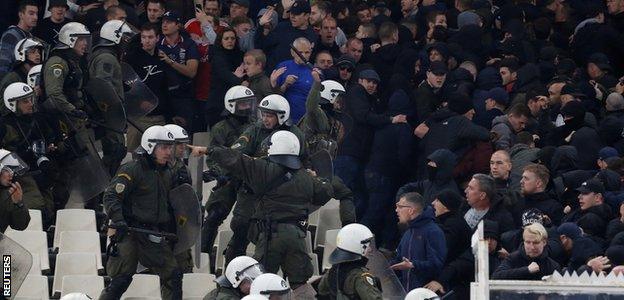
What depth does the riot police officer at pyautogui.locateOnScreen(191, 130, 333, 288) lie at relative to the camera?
811 inches

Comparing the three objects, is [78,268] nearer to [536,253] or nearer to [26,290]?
[26,290]

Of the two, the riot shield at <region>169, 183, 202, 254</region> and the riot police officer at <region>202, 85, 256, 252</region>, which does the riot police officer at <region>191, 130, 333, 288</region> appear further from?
the riot police officer at <region>202, 85, 256, 252</region>

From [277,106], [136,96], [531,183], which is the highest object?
[136,96]

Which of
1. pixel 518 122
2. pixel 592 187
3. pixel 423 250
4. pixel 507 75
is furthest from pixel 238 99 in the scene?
pixel 592 187

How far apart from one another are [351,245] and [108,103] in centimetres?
521

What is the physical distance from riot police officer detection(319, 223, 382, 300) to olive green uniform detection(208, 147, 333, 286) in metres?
1.42

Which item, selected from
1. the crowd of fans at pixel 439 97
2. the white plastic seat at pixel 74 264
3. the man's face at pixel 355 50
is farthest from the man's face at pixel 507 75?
the white plastic seat at pixel 74 264

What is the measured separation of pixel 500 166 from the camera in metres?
21.0

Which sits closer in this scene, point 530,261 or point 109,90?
point 530,261

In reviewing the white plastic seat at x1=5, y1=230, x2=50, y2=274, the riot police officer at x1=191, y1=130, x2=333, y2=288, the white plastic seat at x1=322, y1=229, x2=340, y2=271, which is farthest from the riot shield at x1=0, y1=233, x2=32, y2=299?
the white plastic seat at x1=322, y1=229, x2=340, y2=271

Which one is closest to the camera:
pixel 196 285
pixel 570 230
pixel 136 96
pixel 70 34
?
Answer: pixel 570 230

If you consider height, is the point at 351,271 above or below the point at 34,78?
below

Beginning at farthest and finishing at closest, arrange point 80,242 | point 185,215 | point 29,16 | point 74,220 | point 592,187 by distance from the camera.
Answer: point 29,16 → point 74,220 → point 80,242 → point 185,215 → point 592,187

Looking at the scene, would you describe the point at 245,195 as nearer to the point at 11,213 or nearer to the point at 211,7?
the point at 11,213
